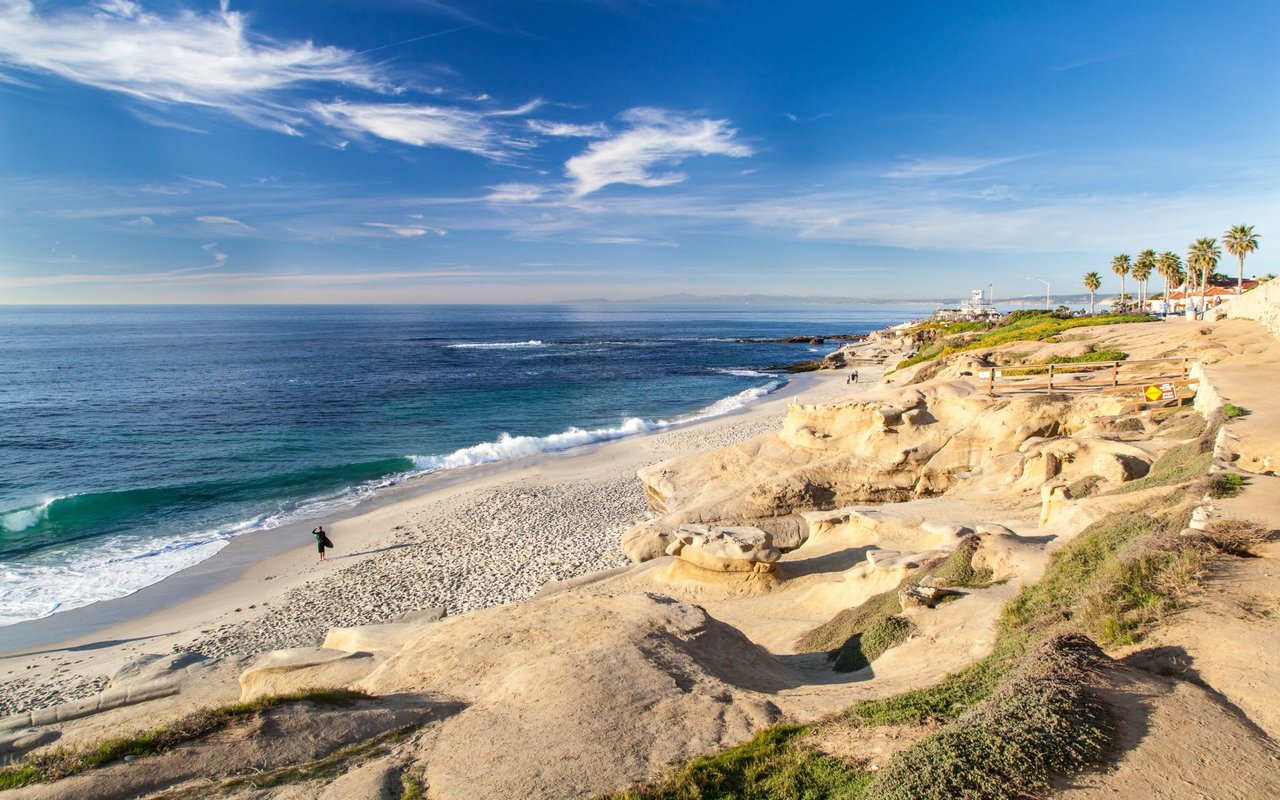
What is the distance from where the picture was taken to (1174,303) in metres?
74.9

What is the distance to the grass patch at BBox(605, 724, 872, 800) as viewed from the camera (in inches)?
235

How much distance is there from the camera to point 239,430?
137ft

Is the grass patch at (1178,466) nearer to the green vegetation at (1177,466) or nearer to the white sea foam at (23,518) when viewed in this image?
the green vegetation at (1177,466)

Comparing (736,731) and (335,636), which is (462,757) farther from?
(335,636)

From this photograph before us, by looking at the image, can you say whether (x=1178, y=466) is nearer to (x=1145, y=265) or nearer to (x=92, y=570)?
(x=92, y=570)

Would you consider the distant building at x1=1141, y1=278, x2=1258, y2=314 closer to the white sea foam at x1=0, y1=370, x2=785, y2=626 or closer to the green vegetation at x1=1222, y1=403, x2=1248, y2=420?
the green vegetation at x1=1222, y1=403, x2=1248, y2=420

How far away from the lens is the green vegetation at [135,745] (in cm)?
659

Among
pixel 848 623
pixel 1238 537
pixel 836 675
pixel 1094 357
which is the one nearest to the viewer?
pixel 1238 537

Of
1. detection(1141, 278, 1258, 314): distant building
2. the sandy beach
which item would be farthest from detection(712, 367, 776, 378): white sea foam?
the sandy beach

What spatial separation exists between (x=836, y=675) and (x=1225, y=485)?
22.1 ft

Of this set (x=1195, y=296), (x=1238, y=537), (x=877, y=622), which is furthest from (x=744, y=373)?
(x=1238, y=537)

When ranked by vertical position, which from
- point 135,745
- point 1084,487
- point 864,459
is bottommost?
point 864,459

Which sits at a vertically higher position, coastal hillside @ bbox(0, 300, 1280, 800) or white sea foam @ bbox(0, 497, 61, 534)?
coastal hillside @ bbox(0, 300, 1280, 800)

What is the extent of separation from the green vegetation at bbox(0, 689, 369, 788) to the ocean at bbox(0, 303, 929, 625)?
55.4 feet
